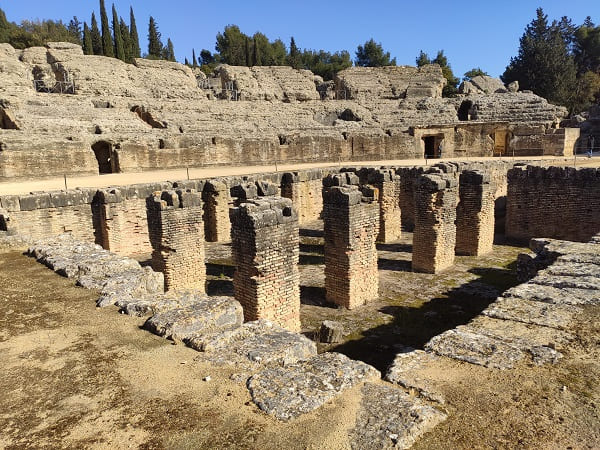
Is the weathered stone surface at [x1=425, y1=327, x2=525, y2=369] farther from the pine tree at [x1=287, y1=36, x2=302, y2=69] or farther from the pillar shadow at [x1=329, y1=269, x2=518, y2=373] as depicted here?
the pine tree at [x1=287, y1=36, x2=302, y2=69]

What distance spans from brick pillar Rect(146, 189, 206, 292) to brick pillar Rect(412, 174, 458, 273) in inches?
227

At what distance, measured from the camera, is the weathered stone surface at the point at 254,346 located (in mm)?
4145

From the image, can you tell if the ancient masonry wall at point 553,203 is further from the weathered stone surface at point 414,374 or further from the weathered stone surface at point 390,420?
the weathered stone surface at point 390,420

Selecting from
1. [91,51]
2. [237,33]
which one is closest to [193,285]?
[91,51]

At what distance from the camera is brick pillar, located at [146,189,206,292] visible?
9.75 m

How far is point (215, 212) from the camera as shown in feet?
49.0

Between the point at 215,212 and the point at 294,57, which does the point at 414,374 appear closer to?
the point at 215,212

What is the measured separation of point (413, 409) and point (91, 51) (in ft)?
161

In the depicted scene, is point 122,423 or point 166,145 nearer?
point 122,423

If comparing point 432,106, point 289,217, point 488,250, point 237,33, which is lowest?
point 488,250

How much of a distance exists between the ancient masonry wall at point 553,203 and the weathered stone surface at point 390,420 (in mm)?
12883

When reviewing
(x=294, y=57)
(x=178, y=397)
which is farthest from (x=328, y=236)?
(x=294, y=57)

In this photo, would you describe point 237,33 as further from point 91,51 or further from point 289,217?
point 289,217

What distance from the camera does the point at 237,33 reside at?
62.4 m
